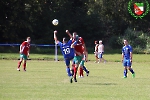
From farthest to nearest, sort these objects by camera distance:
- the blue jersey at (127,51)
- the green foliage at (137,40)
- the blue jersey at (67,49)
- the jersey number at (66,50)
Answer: the green foliage at (137,40) → the blue jersey at (127,51) → the jersey number at (66,50) → the blue jersey at (67,49)

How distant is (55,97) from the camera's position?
15.7 m

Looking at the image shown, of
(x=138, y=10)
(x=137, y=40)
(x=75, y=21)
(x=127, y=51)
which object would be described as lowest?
(x=137, y=40)

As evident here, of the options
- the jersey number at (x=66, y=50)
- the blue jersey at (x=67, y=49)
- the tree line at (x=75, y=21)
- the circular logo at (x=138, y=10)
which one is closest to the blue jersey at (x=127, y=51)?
the blue jersey at (x=67, y=49)

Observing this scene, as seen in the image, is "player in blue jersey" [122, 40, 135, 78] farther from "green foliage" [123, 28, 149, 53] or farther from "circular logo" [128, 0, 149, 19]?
"circular logo" [128, 0, 149, 19]

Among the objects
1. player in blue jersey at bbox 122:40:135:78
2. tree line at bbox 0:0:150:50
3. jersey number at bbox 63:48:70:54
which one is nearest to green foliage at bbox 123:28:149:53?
tree line at bbox 0:0:150:50

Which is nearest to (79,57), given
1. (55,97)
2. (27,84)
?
(27,84)

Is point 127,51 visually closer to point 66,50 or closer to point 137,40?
point 66,50

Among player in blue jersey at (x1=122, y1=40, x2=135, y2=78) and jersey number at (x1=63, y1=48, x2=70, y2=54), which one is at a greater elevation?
jersey number at (x1=63, y1=48, x2=70, y2=54)

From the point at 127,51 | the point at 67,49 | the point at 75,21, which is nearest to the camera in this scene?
the point at 67,49

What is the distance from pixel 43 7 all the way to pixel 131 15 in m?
13.2

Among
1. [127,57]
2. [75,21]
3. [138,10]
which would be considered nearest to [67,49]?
[127,57]

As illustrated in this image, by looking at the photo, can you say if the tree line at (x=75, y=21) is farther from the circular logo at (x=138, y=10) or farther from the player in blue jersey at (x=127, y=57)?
the player in blue jersey at (x=127, y=57)

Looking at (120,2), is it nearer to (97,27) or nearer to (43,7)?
(97,27)

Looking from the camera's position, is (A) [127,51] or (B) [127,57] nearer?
(A) [127,51]
